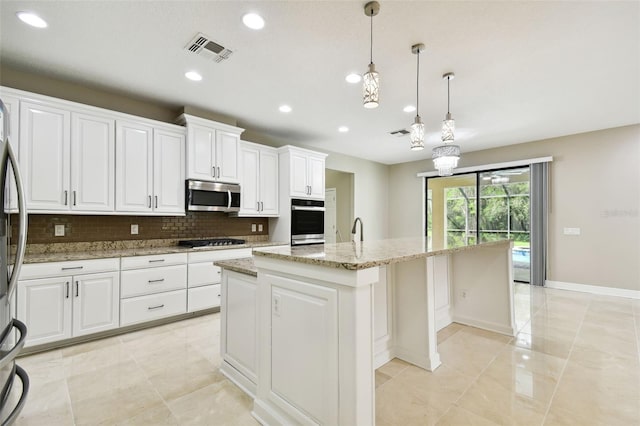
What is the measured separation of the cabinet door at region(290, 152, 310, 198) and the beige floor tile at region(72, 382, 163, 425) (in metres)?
3.24

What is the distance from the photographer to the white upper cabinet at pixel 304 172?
4.73 m

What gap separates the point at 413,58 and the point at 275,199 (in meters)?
2.93

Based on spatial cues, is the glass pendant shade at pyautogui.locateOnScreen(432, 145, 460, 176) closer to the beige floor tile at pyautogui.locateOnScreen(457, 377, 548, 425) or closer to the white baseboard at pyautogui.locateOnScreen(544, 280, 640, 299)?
the beige floor tile at pyautogui.locateOnScreen(457, 377, 548, 425)

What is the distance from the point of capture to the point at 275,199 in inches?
190

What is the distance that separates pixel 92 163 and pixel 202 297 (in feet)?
6.17

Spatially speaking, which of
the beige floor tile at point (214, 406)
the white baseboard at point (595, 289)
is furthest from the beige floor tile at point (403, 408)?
the white baseboard at point (595, 289)

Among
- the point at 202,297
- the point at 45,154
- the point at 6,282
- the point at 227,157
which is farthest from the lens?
the point at 227,157

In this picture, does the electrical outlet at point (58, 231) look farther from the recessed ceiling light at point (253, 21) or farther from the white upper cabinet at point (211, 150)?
the recessed ceiling light at point (253, 21)

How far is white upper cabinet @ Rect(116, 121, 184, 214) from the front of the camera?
3244 millimetres

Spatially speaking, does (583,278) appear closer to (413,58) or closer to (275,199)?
(413,58)

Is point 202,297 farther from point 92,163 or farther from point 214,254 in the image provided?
point 92,163

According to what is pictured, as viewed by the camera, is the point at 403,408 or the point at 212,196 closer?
the point at 403,408

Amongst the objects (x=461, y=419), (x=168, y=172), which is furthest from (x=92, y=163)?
(x=461, y=419)

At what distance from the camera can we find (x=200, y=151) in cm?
379
